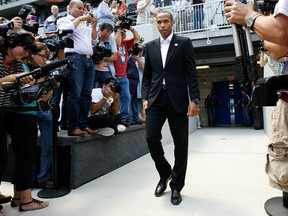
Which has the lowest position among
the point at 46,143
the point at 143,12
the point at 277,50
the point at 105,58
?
the point at 46,143

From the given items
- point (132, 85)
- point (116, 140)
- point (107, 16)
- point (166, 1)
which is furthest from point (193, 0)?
point (116, 140)

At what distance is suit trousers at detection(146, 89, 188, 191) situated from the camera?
2287 millimetres

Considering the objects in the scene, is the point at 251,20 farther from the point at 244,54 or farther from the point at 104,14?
the point at 104,14

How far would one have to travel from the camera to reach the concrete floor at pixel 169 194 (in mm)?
2053

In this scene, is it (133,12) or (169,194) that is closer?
(169,194)

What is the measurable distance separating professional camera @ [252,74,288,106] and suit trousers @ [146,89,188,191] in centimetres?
119

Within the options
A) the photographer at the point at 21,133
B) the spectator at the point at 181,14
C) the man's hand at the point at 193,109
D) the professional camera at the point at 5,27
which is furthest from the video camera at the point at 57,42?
the spectator at the point at 181,14

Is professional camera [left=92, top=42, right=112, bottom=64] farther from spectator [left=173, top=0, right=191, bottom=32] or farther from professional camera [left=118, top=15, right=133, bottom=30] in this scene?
spectator [left=173, top=0, right=191, bottom=32]

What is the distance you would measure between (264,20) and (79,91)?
6.72 ft

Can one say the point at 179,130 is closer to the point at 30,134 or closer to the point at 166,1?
the point at 30,134

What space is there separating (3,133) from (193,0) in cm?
870

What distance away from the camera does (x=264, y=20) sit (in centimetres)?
120

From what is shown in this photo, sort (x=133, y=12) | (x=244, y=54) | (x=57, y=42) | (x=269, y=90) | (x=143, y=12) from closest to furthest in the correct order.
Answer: (x=269, y=90), (x=244, y=54), (x=57, y=42), (x=133, y=12), (x=143, y=12)

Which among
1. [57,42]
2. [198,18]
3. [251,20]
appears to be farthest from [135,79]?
[198,18]
